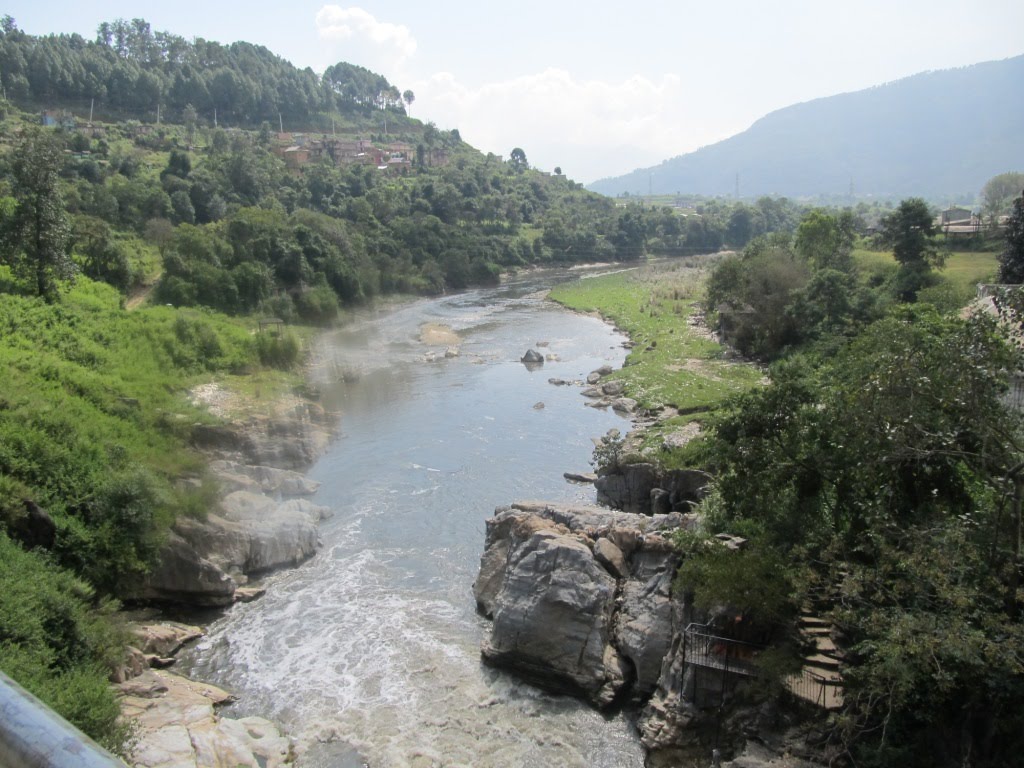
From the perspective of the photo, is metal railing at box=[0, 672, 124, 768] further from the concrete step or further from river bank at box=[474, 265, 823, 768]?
the concrete step

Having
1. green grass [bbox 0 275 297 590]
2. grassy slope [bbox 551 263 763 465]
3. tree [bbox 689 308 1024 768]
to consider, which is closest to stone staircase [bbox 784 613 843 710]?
tree [bbox 689 308 1024 768]

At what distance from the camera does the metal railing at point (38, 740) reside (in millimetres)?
2457

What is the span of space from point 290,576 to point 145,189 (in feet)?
173

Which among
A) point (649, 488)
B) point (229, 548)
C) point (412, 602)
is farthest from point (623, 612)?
point (229, 548)

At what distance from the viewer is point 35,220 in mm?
35531

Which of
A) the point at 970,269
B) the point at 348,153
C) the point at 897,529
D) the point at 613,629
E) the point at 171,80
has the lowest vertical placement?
the point at 613,629

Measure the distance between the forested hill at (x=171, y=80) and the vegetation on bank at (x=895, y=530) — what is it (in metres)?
111

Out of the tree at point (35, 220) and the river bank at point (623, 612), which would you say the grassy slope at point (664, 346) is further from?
the tree at point (35, 220)

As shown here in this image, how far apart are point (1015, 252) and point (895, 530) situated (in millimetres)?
31625

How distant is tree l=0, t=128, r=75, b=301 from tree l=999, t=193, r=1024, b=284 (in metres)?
47.0

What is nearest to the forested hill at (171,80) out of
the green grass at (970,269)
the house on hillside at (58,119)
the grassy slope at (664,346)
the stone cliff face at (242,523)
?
the house on hillside at (58,119)

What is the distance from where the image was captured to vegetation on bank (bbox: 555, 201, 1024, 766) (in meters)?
11.7

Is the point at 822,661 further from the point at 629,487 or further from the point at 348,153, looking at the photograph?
the point at 348,153

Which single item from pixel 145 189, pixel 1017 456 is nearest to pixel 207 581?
pixel 1017 456
